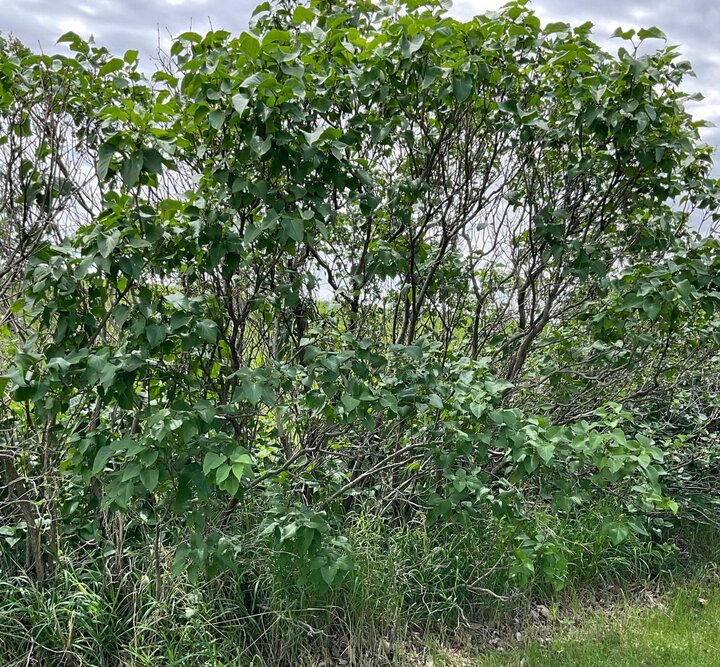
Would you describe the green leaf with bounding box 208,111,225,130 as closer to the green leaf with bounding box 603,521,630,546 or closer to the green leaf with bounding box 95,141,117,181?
the green leaf with bounding box 95,141,117,181

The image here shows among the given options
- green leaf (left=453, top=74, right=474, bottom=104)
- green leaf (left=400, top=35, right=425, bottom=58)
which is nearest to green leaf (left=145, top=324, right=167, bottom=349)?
green leaf (left=400, top=35, right=425, bottom=58)

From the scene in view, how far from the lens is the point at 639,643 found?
3506 millimetres

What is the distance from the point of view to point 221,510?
3.28 metres

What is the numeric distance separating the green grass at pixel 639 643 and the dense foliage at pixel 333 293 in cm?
41

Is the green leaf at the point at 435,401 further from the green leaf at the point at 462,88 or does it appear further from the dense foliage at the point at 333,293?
the green leaf at the point at 462,88

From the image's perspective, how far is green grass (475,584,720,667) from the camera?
3299 mm

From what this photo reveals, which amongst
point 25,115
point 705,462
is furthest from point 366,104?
point 705,462

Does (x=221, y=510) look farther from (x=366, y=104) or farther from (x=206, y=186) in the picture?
(x=366, y=104)

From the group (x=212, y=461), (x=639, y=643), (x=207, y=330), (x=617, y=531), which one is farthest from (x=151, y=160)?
(x=639, y=643)

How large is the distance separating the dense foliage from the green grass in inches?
16.0

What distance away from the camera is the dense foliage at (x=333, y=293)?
254cm

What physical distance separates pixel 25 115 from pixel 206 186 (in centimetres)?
113

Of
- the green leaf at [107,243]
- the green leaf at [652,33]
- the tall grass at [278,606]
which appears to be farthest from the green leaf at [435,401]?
the green leaf at [652,33]

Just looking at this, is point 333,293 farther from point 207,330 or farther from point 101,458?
point 101,458
